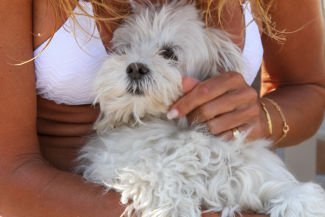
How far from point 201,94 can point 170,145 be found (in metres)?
0.20

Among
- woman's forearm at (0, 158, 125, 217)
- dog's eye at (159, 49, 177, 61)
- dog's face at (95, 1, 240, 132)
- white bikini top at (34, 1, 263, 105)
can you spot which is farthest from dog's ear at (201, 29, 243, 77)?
woman's forearm at (0, 158, 125, 217)

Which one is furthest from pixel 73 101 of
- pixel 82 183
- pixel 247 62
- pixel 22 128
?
pixel 247 62

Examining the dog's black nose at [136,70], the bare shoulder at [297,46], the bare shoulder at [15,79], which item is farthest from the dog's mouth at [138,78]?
the bare shoulder at [297,46]

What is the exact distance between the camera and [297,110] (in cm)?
147

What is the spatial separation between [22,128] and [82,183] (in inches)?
11.2

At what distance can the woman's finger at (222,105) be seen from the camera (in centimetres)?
100

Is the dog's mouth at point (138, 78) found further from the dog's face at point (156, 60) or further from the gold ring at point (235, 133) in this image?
the gold ring at point (235, 133)

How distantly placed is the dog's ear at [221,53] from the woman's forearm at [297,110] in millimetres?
296

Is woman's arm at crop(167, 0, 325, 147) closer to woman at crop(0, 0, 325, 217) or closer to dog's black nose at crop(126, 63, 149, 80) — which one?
woman at crop(0, 0, 325, 217)

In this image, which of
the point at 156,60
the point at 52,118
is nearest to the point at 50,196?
the point at 52,118

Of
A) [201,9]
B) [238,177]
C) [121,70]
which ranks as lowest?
[238,177]

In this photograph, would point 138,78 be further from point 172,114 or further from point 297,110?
point 297,110

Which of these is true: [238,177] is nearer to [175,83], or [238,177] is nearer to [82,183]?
[175,83]

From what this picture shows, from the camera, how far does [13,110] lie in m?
1.00
